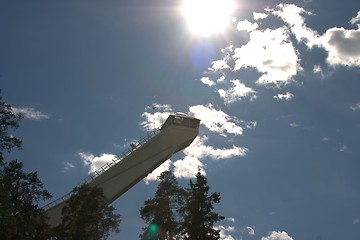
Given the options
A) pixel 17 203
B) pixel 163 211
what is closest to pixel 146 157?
pixel 163 211

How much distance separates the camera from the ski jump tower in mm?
58625

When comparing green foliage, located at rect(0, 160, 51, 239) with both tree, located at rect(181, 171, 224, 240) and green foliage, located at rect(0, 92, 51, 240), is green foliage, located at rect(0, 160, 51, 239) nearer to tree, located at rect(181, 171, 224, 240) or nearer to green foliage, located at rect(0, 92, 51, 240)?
green foliage, located at rect(0, 92, 51, 240)

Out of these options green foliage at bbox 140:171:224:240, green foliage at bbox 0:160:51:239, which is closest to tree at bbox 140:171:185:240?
green foliage at bbox 140:171:224:240

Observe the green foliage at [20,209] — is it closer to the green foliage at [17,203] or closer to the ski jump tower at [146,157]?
the green foliage at [17,203]

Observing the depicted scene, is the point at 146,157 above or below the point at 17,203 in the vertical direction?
above

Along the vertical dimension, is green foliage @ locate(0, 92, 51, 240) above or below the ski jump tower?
below

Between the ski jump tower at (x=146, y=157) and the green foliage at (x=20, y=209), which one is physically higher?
the ski jump tower at (x=146, y=157)

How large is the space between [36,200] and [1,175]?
14.6ft

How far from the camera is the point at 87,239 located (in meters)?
39.2

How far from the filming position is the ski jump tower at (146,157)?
58.6 metres

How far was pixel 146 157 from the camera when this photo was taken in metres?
61.6

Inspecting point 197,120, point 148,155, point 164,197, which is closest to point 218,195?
point 164,197

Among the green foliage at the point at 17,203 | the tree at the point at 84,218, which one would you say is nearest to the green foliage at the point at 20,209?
the green foliage at the point at 17,203

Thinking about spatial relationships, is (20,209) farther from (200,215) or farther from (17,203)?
(200,215)
